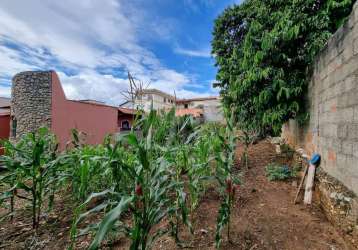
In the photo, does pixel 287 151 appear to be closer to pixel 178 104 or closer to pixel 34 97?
pixel 178 104

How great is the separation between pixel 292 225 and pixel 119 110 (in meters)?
11.5

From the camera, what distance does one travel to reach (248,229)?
→ 1722 millimetres

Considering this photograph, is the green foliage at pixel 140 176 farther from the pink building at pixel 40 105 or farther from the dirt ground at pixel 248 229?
the pink building at pixel 40 105

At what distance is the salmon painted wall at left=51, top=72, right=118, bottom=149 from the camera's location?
8.27m

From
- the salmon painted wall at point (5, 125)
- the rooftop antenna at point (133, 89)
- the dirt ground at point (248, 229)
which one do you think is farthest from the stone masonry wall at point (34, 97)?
the rooftop antenna at point (133, 89)

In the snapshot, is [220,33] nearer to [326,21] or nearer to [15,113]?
[326,21]

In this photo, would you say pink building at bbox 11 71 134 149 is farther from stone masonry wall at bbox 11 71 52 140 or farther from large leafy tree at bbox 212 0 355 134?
large leafy tree at bbox 212 0 355 134

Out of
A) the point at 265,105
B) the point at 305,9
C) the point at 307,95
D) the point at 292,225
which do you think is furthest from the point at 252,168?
the point at 305,9

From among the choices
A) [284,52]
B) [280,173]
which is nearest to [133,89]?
[280,173]

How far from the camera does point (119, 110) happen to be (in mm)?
12195

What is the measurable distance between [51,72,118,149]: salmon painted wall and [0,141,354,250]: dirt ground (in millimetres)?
5885

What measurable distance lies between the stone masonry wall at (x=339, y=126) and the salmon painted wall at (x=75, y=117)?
7.01 metres

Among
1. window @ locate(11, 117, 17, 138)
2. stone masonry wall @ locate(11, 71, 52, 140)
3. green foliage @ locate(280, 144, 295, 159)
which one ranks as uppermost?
stone masonry wall @ locate(11, 71, 52, 140)

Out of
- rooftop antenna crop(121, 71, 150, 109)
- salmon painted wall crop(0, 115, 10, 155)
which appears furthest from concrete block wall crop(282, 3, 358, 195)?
salmon painted wall crop(0, 115, 10, 155)
